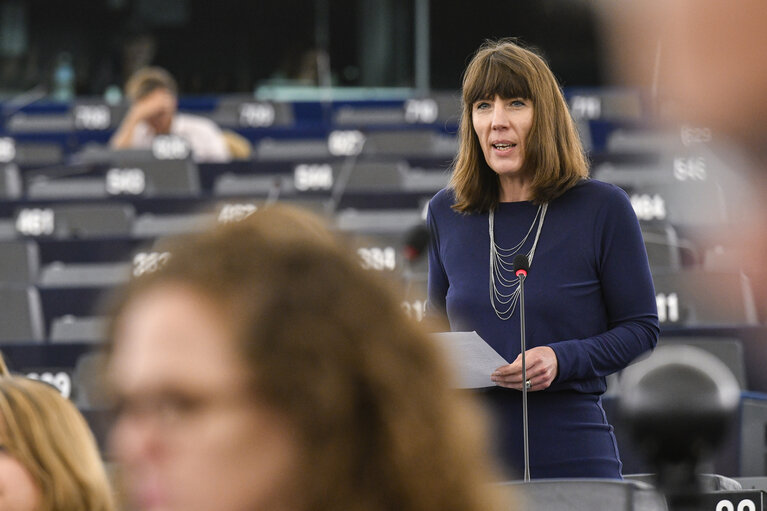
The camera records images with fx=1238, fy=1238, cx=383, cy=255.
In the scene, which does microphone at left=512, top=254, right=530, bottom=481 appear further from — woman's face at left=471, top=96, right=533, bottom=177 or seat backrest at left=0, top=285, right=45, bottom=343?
seat backrest at left=0, top=285, right=45, bottom=343

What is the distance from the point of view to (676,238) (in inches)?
233

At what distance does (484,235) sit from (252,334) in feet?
6.29

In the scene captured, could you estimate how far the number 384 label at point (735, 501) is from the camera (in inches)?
97.9

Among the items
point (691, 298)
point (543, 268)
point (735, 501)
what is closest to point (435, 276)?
point (543, 268)

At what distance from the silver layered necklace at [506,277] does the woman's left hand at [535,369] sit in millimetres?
152

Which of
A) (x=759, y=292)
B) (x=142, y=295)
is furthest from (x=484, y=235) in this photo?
(x=142, y=295)

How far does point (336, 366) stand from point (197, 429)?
87mm

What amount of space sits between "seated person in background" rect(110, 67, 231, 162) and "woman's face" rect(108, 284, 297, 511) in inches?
323

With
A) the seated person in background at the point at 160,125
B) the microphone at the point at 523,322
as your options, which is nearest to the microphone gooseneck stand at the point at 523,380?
the microphone at the point at 523,322

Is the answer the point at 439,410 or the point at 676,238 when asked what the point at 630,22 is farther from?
the point at 676,238

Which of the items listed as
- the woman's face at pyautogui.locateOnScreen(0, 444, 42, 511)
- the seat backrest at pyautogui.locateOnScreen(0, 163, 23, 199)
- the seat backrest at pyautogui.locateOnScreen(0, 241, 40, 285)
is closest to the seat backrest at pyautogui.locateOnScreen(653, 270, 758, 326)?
the seat backrest at pyautogui.locateOnScreen(0, 241, 40, 285)

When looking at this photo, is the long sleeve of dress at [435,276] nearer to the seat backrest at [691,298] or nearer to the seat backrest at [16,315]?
the seat backrest at [691,298]

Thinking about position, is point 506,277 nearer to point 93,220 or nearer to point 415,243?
point 415,243

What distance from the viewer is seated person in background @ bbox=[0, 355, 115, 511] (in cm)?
200
